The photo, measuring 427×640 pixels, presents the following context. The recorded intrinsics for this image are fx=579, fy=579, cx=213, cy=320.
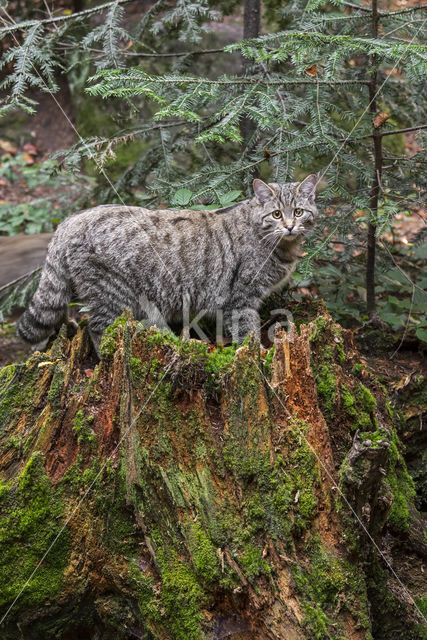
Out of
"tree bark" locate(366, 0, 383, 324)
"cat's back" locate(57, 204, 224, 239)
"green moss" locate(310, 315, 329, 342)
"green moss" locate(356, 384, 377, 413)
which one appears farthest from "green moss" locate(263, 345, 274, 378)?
"cat's back" locate(57, 204, 224, 239)

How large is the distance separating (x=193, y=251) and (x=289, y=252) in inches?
28.2

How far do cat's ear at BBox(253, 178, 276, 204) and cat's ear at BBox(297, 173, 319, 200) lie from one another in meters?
0.20

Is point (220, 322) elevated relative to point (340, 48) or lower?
lower

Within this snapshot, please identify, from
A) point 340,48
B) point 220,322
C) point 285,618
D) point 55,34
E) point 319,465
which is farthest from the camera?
point 55,34

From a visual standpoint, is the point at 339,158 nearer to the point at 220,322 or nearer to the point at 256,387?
the point at 220,322

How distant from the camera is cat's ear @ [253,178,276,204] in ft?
13.3

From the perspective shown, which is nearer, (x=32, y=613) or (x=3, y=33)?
(x=32, y=613)

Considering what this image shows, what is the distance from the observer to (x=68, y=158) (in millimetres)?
4438

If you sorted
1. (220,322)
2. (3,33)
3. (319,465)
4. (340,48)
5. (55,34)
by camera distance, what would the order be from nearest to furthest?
→ (319,465), (340,48), (3,33), (220,322), (55,34)

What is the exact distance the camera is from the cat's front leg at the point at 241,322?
4105 mm

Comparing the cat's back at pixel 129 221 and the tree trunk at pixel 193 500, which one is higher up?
the cat's back at pixel 129 221

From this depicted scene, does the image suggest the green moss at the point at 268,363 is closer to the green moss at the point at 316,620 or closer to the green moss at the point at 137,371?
the green moss at the point at 137,371

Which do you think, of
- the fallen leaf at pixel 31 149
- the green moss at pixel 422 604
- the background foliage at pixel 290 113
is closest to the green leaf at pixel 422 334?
the background foliage at pixel 290 113

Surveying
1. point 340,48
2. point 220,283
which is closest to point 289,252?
point 220,283
